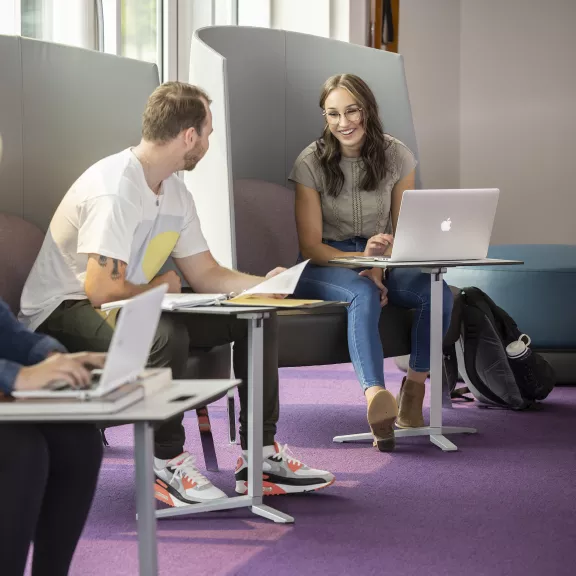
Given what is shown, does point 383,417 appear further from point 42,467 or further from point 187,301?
point 42,467

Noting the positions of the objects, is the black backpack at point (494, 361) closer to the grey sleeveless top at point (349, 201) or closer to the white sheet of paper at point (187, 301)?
the grey sleeveless top at point (349, 201)

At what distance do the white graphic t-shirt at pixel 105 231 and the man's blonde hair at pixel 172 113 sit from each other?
0.08m

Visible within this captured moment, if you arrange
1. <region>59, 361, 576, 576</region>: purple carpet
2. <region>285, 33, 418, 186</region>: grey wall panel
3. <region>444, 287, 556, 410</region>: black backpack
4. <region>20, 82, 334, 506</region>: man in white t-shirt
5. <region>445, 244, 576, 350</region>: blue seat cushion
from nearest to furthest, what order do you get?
1. <region>59, 361, 576, 576</region>: purple carpet
2. <region>20, 82, 334, 506</region>: man in white t-shirt
3. <region>444, 287, 556, 410</region>: black backpack
4. <region>285, 33, 418, 186</region>: grey wall panel
5. <region>445, 244, 576, 350</region>: blue seat cushion

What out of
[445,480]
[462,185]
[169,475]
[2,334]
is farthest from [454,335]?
[462,185]

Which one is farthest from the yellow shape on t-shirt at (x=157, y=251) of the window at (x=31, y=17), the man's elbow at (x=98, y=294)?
the window at (x=31, y=17)

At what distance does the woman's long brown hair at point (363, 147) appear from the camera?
10.4ft

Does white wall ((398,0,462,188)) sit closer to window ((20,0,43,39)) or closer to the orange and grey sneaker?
window ((20,0,43,39))

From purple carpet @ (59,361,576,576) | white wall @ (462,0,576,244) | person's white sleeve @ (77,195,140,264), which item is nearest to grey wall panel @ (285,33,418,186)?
purple carpet @ (59,361,576,576)

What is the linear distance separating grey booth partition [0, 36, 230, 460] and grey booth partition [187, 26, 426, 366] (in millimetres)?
365

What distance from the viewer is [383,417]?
2.81m

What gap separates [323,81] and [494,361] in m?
1.14

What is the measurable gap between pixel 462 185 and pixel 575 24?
3.84ft

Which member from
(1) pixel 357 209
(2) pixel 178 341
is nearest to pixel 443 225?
(1) pixel 357 209

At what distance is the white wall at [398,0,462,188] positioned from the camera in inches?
229
